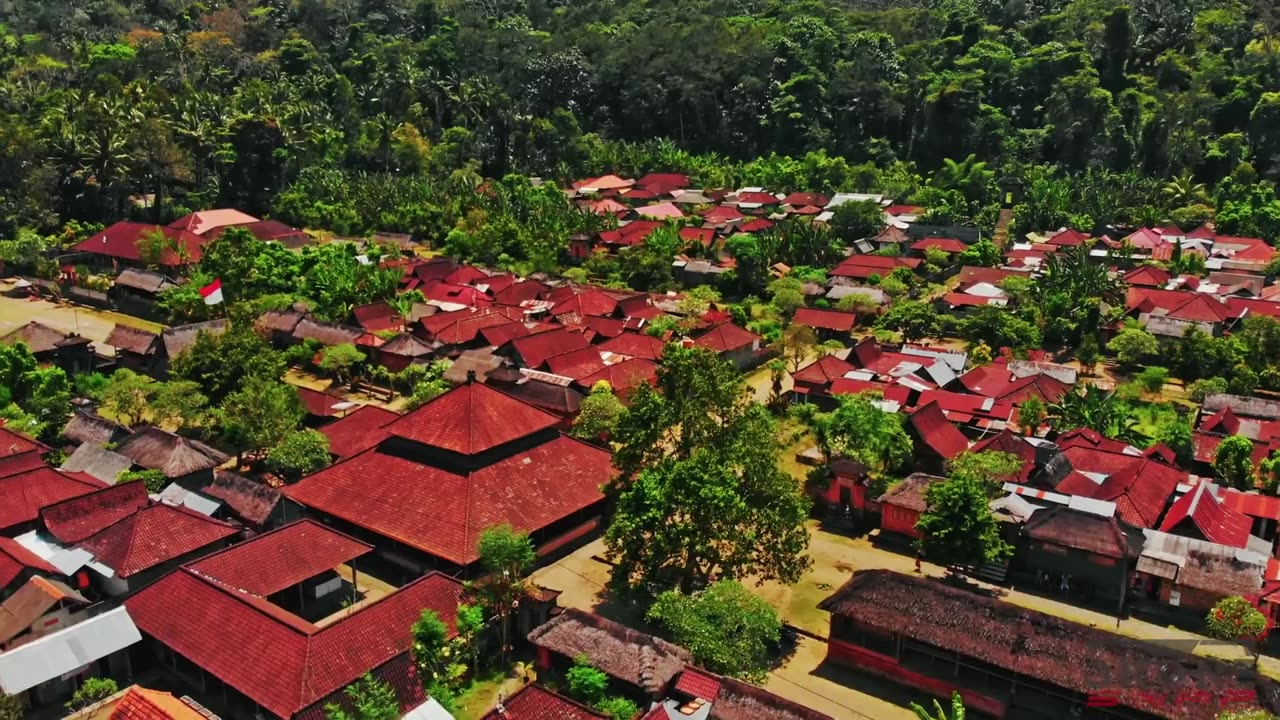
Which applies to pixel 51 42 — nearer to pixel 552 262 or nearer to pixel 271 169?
pixel 271 169

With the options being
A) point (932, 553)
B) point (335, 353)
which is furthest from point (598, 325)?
point (932, 553)

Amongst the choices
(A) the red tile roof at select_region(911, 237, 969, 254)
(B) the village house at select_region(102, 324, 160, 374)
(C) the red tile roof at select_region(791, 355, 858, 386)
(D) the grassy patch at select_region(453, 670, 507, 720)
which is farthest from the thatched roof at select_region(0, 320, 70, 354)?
(A) the red tile roof at select_region(911, 237, 969, 254)

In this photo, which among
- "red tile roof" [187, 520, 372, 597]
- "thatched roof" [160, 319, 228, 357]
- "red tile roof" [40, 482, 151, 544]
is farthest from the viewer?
"thatched roof" [160, 319, 228, 357]

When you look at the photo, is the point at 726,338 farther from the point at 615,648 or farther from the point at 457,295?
the point at 615,648

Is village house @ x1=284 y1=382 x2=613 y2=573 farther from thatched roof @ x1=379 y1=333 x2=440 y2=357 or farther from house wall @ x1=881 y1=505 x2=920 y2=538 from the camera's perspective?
thatched roof @ x1=379 y1=333 x2=440 y2=357

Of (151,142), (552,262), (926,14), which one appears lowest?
(552,262)

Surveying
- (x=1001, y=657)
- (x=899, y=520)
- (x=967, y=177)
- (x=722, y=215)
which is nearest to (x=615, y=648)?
(x=1001, y=657)

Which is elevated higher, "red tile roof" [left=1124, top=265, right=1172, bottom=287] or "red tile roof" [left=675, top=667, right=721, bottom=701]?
"red tile roof" [left=675, top=667, right=721, bottom=701]
